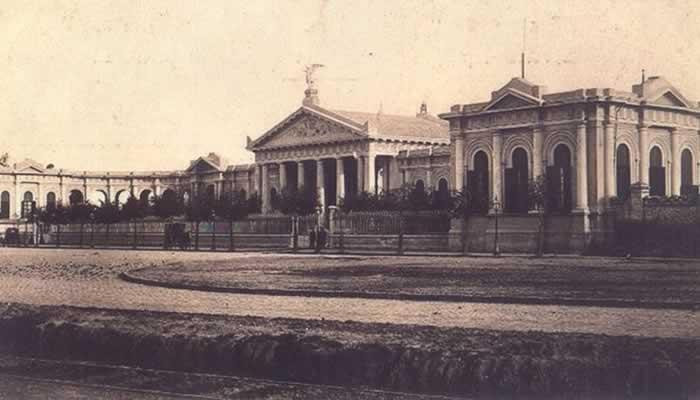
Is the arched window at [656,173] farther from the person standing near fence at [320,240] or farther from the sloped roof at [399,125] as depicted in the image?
the sloped roof at [399,125]

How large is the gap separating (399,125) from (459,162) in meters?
24.5

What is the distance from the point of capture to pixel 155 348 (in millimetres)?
11586

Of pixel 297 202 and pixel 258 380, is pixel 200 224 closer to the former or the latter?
pixel 297 202

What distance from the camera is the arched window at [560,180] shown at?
4672 cm

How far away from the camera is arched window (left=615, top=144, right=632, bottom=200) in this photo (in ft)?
155

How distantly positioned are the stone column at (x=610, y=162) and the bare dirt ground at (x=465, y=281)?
15.5 metres

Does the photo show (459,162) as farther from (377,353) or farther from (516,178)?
(377,353)

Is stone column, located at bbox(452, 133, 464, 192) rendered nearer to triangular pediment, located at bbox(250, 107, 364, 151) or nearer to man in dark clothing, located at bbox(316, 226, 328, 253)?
man in dark clothing, located at bbox(316, 226, 328, 253)

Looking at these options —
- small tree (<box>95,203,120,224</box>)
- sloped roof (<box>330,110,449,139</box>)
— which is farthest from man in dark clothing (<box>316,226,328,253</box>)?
small tree (<box>95,203,120,224</box>)

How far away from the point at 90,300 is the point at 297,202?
4651cm

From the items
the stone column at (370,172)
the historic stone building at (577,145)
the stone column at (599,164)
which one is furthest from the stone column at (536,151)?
the stone column at (370,172)

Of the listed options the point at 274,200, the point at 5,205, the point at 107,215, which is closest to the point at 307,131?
the point at 274,200

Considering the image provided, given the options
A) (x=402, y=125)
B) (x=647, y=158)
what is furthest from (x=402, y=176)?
(x=647, y=158)

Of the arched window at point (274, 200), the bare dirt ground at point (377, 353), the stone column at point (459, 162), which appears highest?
the stone column at point (459, 162)
